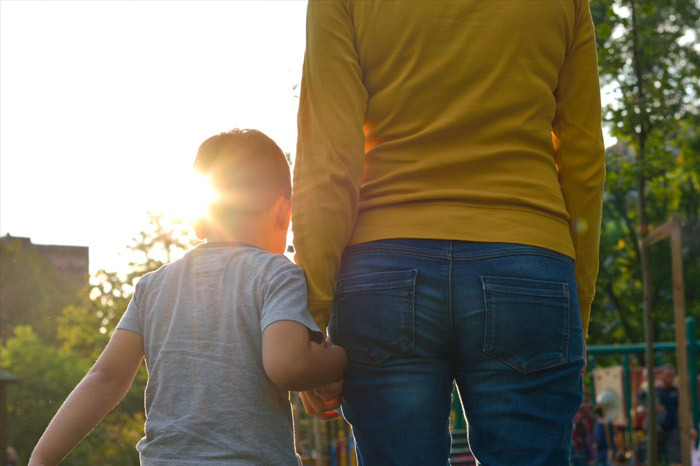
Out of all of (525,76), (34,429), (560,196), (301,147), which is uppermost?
(525,76)

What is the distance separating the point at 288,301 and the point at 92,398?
556mm

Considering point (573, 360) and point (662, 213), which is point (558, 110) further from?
point (662, 213)

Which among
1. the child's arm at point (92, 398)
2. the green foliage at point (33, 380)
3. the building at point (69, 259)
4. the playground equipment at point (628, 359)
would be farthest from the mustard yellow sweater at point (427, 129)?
the building at point (69, 259)

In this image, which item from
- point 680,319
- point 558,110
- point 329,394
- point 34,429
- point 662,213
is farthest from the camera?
point 662,213

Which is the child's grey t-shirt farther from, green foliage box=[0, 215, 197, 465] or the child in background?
the child in background

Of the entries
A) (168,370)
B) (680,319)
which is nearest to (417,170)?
(168,370)

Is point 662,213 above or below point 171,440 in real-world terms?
above

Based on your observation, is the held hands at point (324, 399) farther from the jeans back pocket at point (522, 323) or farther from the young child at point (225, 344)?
the jeans back pocket at point (522, 323)

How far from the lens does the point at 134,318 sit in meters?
1.98

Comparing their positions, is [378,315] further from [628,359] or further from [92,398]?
[628,359]

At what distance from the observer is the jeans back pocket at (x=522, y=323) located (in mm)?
1588

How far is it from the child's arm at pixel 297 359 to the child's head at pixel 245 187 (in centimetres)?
35

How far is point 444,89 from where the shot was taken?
1.71 meters

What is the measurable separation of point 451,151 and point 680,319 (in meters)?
5.49
